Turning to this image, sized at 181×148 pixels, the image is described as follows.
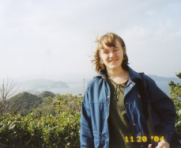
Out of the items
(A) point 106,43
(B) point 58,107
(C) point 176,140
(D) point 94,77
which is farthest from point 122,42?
(B) point 58,107

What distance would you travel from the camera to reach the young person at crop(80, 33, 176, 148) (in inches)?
58.8

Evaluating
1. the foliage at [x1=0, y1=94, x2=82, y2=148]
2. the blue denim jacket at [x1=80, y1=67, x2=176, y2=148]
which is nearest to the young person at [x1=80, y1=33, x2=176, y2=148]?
the blue denim jacket at [x1=80, y1=67, x2=176, y2=148]

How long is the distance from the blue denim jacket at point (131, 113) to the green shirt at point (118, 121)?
0.04m

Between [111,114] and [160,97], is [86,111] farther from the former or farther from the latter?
[160,97]

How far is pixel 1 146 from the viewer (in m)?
3.21

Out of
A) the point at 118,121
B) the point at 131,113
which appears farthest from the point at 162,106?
the point at 118,121

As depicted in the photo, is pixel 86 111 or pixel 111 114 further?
pixel 86 111

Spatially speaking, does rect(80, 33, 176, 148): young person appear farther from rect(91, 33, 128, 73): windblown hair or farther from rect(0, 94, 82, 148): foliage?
rect(0, 94, 82, 148): foliage

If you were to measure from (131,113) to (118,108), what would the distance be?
0.12 m

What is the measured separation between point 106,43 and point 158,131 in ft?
2.95

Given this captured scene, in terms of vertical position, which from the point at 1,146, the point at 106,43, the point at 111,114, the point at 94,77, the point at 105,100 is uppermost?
the point at 106,43

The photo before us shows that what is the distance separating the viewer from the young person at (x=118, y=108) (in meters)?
1.49

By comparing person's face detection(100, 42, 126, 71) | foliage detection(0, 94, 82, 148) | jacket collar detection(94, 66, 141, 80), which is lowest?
foliage detection(0, 94, 82, 148)
